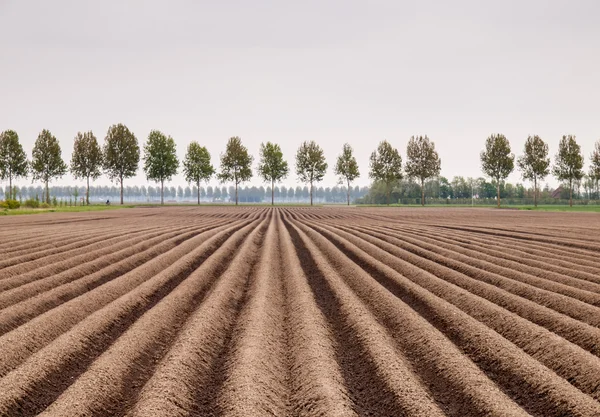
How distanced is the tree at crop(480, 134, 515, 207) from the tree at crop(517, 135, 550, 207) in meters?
2.30

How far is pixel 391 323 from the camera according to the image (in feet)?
21.3

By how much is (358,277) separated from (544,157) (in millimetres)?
68229

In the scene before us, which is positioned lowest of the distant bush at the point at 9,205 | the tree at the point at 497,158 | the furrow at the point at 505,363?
the furrow at the point at 505,363

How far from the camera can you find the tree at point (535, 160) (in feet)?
215

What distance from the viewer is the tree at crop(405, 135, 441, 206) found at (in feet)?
244

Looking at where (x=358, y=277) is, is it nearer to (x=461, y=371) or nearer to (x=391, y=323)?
(x=391, y=323)

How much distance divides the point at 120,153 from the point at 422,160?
50.5 meters

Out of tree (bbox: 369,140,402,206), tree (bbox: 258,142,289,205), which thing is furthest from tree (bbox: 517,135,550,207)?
tree (bbox: 258,142,289,205)

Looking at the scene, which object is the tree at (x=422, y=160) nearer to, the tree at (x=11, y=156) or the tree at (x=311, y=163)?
the tree at (x=311, y=163)

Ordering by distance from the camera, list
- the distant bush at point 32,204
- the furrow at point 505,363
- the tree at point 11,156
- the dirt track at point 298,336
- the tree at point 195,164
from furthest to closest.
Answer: the tree at point 195,164, the tree at point 11,156, the distant bush at point 32,204, the dirt track at point 298,336, the furrow at point 505,363

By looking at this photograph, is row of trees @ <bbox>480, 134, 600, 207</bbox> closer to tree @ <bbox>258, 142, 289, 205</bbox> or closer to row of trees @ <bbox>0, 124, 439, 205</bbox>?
row of trees @ <bbox>0, 124, 439, 205</bbox>

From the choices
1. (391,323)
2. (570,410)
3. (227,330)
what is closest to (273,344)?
(227,330)

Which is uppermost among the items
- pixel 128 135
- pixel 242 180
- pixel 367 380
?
pixel 128 135

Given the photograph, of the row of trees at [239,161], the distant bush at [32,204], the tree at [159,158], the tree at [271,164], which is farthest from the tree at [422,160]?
the distant bush at [32,204]
